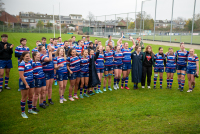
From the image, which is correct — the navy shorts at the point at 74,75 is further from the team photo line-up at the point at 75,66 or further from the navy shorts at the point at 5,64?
the navy shorts at the point at 5,64

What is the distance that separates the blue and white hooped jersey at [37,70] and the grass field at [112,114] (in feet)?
4.05

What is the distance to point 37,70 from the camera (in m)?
5.32

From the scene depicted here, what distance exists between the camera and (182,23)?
1043 inches

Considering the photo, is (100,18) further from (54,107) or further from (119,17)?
(54,107)

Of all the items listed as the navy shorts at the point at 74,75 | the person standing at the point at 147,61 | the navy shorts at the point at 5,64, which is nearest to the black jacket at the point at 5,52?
the navy shorts at the point at 5,64

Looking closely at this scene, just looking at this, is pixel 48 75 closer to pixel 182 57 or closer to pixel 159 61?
pixel 159 61

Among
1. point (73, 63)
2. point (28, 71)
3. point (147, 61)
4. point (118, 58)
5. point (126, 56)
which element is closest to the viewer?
point (28, 71)

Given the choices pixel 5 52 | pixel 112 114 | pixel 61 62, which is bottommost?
pixel 112 114

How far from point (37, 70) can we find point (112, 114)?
2804 mm

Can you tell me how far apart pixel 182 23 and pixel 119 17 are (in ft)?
48.3

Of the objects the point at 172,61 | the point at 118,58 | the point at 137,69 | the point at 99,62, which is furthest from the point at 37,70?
the point at 172,61

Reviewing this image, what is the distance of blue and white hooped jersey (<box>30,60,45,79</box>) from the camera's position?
5.28 meters

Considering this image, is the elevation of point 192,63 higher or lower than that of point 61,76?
higher

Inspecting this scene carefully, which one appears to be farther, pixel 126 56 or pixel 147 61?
pixel 147 61
